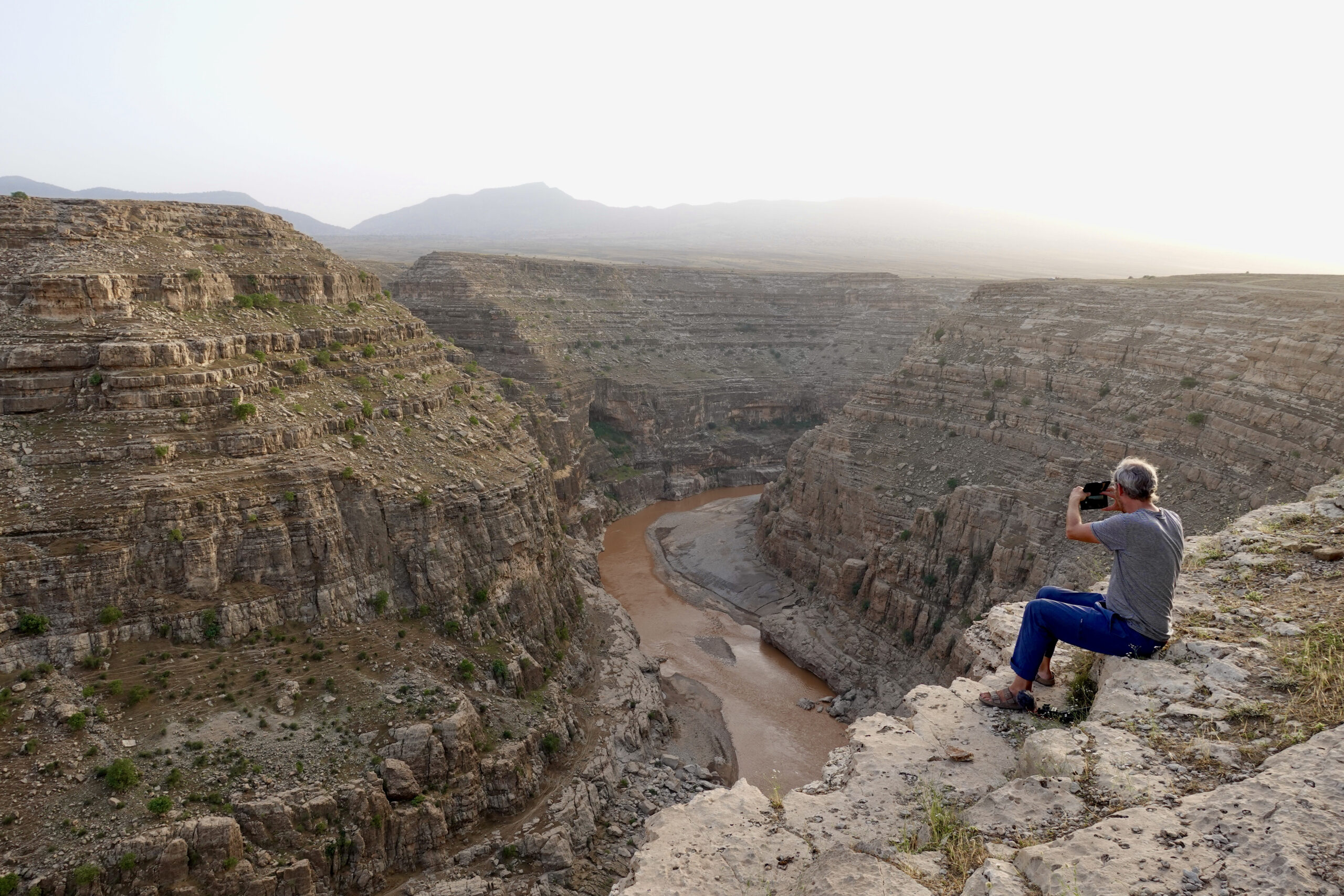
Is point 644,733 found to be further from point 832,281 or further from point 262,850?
point 832,281

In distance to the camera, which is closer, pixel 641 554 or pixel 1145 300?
pixel 1145 300

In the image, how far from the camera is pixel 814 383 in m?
75.2

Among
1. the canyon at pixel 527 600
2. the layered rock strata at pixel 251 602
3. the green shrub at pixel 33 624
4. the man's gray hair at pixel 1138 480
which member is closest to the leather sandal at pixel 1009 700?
the canyon at pixel 527 600

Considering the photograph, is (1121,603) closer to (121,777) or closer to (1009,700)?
(1009,700)

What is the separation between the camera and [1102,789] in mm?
6840

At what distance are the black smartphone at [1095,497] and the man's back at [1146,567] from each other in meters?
0.42

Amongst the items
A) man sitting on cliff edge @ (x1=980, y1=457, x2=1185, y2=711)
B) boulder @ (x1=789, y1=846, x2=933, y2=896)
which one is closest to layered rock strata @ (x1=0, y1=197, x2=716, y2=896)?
boulder @ (x1=789, y1=846, x2=933, y2=896)

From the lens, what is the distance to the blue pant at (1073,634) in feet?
28.3

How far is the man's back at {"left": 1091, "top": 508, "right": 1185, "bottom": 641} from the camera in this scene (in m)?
8.47

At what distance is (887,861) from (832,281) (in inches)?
3311

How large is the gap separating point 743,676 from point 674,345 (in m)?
43.3

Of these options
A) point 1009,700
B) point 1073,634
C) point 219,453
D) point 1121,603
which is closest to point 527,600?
point 219,453

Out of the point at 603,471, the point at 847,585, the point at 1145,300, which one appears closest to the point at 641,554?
the point at 603,471

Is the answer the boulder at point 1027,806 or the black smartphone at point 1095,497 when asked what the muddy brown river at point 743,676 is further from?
the boulder at point 1027,806
